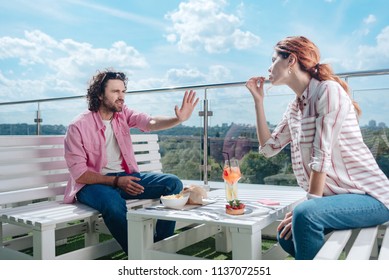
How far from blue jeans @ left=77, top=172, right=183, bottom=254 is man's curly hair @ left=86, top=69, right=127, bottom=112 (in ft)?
1.61

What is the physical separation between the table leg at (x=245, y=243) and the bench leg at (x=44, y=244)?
37.0 inches

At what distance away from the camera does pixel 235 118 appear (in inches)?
146

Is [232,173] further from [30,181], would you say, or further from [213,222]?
[30,181]

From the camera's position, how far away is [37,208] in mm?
2361

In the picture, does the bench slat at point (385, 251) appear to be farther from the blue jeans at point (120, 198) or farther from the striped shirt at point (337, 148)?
the blue jeans at point (120, 198)

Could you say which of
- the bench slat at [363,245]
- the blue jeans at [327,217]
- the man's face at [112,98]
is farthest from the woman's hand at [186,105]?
the bench slat at [363,245]

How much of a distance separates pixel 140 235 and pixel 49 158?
1.28 metres

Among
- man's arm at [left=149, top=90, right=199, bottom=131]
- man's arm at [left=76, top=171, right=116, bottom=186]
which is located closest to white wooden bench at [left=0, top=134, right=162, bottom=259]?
man's arm at [left=76, top=171, right=116, bottom=186]

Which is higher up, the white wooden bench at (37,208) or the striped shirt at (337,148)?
the striped shirt at (337,148)

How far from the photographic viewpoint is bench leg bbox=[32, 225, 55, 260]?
6.57ft

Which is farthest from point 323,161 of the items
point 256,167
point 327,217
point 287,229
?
point 256,167

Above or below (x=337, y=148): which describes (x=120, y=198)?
below

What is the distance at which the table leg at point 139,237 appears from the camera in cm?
199

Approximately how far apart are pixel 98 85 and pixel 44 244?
117 cm
